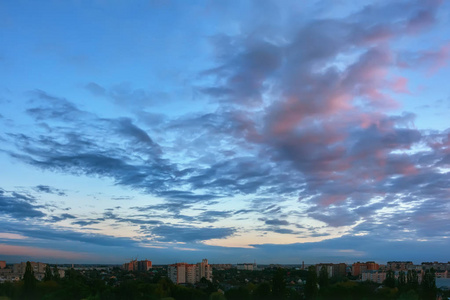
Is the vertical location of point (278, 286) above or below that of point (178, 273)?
above

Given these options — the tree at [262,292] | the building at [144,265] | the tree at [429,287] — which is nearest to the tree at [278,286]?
the tree at [262,292]

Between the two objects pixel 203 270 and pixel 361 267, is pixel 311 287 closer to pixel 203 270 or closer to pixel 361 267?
pixel 203 270

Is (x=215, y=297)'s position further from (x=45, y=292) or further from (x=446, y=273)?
(x=446, y=273)

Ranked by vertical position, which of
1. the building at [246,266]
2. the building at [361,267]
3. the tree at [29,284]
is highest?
the tree at [29,284]

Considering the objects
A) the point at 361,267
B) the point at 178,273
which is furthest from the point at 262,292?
the point at 361,267

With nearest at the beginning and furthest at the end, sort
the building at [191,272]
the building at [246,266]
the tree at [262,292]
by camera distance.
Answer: the tree at [262,292], the building at [191,272], the building at [246,266]

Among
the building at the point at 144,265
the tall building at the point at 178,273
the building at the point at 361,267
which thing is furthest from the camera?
the building at the point at 144,265

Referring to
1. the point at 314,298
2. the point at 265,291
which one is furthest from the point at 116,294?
the point at 314,298

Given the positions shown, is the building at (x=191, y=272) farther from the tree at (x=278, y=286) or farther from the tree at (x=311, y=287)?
the tree at (x=278, y=286)

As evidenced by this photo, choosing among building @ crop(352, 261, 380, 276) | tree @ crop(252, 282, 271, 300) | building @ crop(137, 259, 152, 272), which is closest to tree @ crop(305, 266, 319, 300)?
tree @ crop(252, 282, 271, 300)

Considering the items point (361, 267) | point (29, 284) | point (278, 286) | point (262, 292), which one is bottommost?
point (361, 267)

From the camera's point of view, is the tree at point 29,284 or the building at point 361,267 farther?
the building at point 361,267

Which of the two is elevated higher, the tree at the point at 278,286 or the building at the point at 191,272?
the tree at the point at 278,286

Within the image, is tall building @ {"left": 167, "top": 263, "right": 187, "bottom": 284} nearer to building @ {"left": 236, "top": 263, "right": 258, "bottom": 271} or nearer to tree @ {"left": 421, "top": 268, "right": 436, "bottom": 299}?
tree @ {"left": 421, "top": 268, "right": 436, "bottom": 299}
